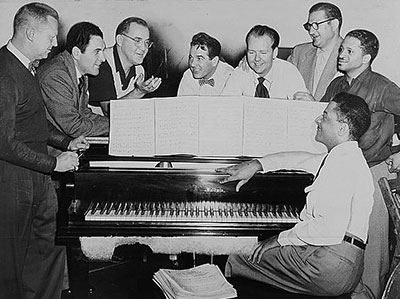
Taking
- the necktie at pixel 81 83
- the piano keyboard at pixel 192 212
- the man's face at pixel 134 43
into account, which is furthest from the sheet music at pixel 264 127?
the necktie at pixel 81 83

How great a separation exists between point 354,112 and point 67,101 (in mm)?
1304

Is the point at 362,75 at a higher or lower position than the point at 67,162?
higher

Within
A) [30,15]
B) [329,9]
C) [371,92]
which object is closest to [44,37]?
[30,15]

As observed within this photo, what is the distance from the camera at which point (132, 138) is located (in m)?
2.75

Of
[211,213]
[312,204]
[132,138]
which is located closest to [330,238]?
[312,204]

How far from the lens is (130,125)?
275 cm

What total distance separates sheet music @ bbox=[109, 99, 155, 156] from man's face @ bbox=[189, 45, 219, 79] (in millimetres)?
246

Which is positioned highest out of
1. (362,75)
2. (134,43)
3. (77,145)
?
(134,43)

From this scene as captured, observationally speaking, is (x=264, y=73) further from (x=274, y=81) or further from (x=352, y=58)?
(x=352, y=58)

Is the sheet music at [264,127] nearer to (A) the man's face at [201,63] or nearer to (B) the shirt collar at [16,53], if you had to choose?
(A) the man's face at [201,63]

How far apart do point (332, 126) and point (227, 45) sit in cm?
61

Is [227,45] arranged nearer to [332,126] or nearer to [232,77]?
[232,77]

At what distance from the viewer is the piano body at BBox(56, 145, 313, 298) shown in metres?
2.67

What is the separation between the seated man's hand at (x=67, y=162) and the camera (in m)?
2.72
